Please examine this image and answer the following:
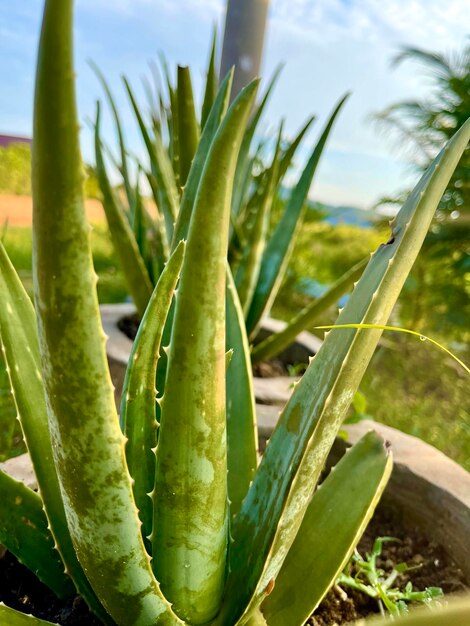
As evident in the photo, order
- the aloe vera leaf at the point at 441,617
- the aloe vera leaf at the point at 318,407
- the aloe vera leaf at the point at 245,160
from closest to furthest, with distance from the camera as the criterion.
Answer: the aloe vera leaf at the point at 441,617 → the aloe vera leaf at the point at 318,407 → the aloe vera leaf at the point at 245,160

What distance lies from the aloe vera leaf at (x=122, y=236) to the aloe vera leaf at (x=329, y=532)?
69cm

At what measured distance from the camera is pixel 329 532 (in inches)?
16.0

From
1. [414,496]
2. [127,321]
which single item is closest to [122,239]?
[127,321]

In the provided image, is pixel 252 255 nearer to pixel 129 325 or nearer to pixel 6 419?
pixel 129 325

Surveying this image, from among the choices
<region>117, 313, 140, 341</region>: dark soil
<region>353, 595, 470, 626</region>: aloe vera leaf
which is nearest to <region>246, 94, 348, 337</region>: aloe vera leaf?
<region>117, 313, 140, 341</region>: dark soil

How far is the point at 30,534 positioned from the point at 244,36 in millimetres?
952

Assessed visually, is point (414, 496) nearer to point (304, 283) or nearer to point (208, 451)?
point (208, 451)

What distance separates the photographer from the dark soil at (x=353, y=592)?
0.42 m

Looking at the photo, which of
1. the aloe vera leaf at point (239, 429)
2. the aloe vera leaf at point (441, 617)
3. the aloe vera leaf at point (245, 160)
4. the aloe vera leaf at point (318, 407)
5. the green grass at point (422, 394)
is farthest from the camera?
the green grass at point (422, 394)

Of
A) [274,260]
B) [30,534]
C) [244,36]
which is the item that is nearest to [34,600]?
[30,534]

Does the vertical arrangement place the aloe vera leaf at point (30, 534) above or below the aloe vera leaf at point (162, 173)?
below

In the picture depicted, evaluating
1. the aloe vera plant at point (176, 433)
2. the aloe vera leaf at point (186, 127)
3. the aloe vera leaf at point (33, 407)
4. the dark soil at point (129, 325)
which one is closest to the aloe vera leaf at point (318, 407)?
the aloe vera plant at point (176, 433)

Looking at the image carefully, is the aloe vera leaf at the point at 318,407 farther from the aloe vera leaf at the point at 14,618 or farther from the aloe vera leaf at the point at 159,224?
the aloe vera leaf at the point at 159,224

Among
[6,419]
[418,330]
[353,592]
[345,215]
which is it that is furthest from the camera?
[418,330]
